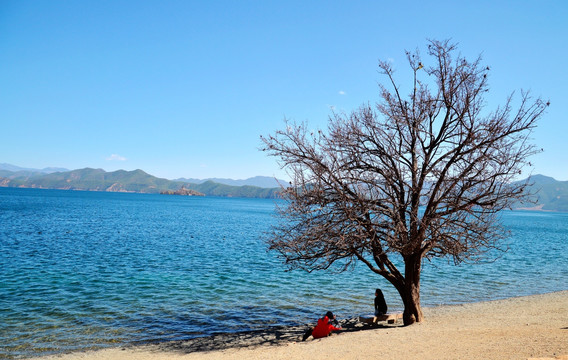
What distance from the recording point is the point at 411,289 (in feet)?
49.3

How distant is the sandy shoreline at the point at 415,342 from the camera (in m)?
10.7

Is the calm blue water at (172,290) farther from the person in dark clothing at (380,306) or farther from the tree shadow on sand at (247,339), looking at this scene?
the person in dark clothing at (380,306)

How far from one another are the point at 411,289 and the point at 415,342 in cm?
309

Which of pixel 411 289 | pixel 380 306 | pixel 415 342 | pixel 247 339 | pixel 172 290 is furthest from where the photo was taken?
pixel 172 290

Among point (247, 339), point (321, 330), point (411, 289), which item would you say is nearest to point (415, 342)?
point (411, 289)

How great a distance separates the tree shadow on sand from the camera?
14703 millimetres

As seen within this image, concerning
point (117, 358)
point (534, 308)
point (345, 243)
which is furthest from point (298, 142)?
point (534, 308)

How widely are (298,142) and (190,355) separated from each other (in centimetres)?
862

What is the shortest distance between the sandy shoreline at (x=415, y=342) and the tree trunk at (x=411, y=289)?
553 millimetres

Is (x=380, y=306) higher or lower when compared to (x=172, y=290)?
higher

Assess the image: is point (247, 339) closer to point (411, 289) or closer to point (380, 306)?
point (380, 306)

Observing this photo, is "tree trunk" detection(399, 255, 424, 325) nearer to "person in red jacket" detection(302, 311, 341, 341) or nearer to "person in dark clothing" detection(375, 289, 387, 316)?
"person in dark clothing" detection(375, 289, 387, 316)

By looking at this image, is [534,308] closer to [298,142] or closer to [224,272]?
[298,142]

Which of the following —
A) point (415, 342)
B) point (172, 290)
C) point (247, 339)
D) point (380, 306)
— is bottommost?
point (172, 290)
